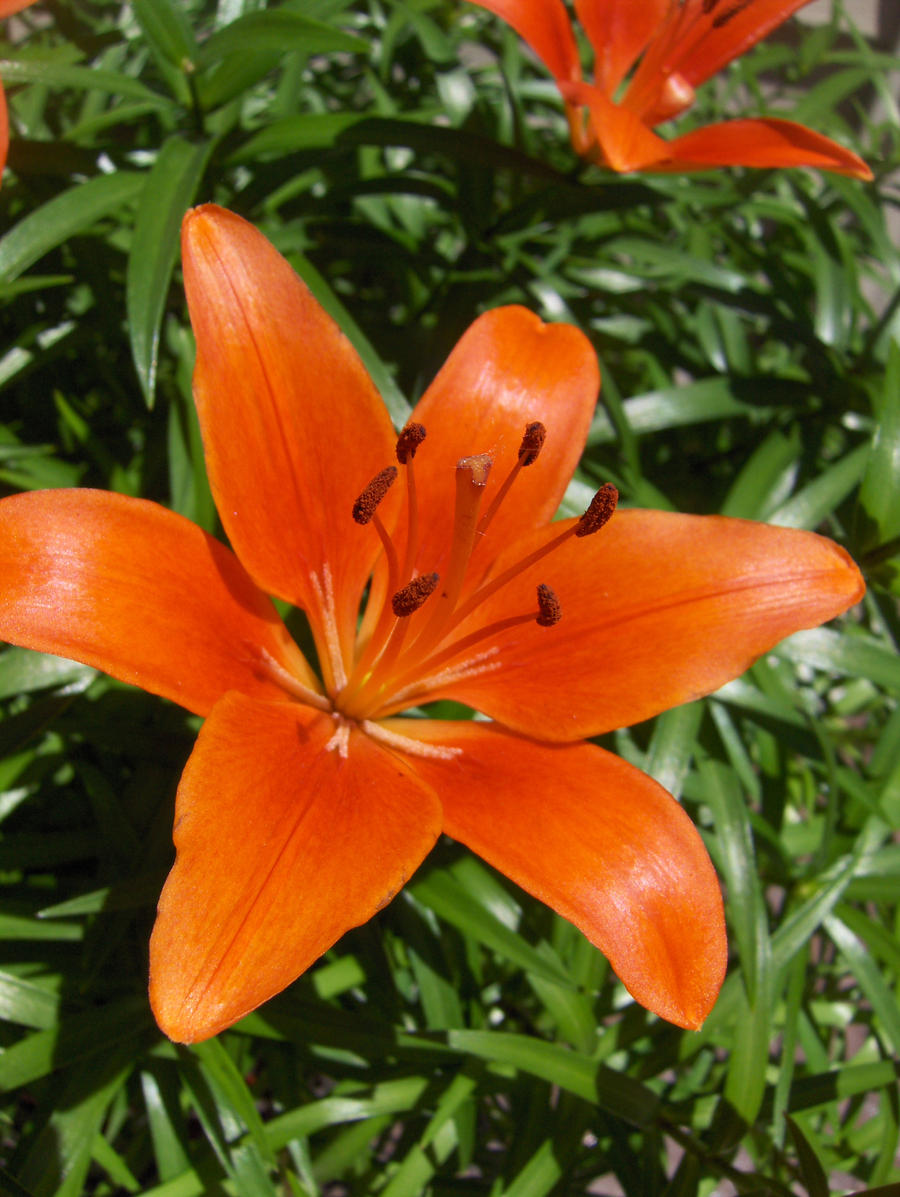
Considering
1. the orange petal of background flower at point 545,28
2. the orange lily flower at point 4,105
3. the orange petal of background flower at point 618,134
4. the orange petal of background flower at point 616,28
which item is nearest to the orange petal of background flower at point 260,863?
the orange lily flower at point 4,105

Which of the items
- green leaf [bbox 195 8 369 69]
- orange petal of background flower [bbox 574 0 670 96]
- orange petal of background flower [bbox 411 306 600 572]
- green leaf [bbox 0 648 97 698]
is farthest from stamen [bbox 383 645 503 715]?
orange petal of background flower [bbox 574 0 670 96]

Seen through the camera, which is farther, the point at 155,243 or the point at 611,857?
the point at 155,243

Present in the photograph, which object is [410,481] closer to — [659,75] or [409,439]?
[409,439]

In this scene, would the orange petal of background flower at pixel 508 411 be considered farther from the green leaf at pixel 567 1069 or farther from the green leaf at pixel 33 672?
the green leaf at pixel 567 1069

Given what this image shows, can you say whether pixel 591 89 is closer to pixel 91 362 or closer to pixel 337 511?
pixel 337 511

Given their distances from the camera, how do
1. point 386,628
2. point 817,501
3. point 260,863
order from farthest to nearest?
1. point 817,501
2. point 386,628
3. point 260,863

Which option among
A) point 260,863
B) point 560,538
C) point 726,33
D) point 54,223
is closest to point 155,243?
point 54,223

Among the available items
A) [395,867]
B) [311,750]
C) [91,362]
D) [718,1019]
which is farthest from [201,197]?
[718,1019]
